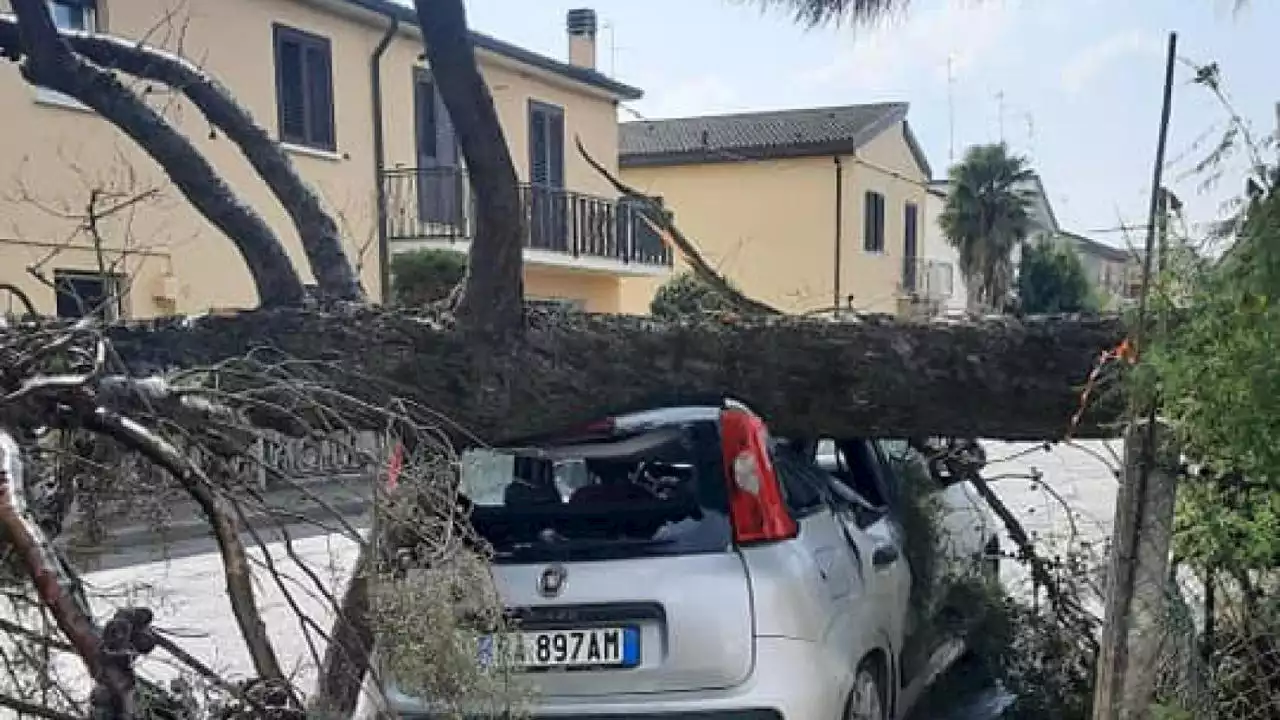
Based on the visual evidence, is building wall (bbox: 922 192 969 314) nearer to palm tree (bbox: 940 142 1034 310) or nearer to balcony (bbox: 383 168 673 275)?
palm tree (bbox: 940 142 1034 310)

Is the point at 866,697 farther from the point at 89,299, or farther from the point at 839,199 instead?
the point at 839,199

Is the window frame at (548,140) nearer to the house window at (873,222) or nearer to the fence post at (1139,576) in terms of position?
the house window at (873,222)

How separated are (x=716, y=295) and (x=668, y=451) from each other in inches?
59.3

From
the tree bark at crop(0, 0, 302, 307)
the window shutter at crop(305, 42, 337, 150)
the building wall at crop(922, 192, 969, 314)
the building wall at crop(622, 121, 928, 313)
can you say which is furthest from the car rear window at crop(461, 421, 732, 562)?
the building wall at crop(922, 192, 969, 314)

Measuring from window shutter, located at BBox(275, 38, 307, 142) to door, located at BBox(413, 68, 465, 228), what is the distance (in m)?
2.00

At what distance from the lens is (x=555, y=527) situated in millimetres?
3865

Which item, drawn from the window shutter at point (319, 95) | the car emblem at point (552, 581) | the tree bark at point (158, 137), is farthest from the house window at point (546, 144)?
the car emblem at point (552, 581)

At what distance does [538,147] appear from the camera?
2103 cm

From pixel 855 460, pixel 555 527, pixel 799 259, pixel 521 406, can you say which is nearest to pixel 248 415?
pixel 555 527

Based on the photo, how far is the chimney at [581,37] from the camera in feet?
81.3

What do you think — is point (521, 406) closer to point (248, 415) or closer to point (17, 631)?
point (248, 415)

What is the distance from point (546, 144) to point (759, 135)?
1174 cm

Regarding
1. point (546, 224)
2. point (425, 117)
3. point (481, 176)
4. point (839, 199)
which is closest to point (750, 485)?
point (481, 176)

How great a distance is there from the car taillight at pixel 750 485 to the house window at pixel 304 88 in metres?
12.8
